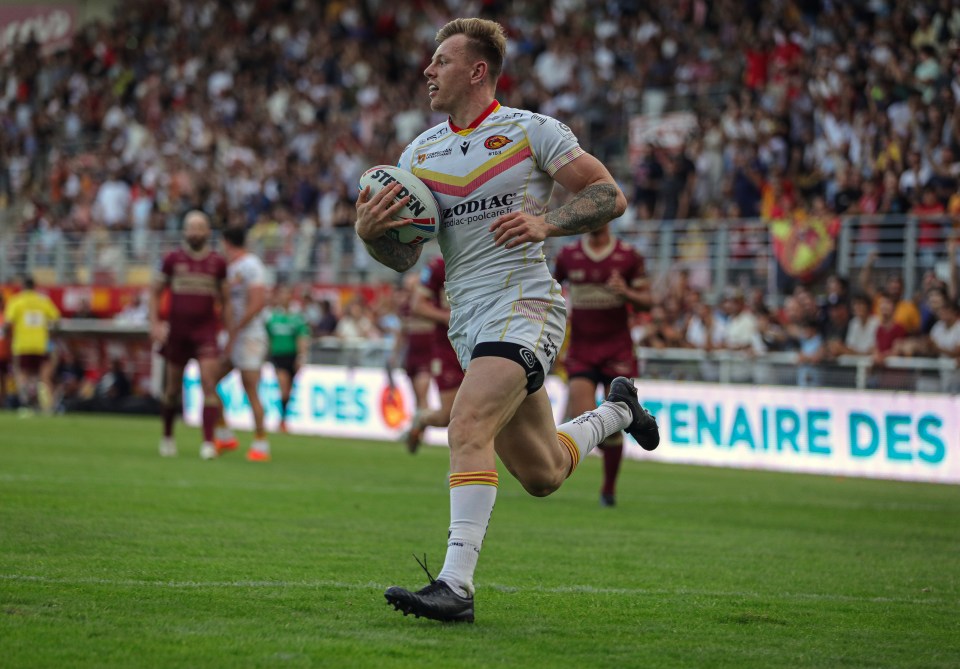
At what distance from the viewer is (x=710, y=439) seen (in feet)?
60.4

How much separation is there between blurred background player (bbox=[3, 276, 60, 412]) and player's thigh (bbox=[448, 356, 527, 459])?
21.6 metres

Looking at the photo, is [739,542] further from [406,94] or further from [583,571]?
[406,94]

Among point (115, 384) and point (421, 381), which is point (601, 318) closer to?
point (421, 381)

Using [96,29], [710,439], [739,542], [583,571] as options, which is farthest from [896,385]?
[96,29]

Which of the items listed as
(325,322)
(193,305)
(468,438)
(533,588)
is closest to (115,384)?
(325,322)

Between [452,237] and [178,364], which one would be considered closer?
[452,237]

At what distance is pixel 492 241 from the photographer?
6184mm

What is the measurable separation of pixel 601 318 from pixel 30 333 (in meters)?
17.3

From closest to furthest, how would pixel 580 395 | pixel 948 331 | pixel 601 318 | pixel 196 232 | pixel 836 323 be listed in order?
1. pixel 580 395
2. pixel 601 318
3. pixel 196 232
4. pixel 948 331
5. pixel 836 323

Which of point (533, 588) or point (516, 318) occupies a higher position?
point (516, 318)

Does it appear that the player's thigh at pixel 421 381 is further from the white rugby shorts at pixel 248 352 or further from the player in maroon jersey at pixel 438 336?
the white rugby shorts at pixel 248 352

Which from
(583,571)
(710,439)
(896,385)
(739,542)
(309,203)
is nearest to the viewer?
(583,571)

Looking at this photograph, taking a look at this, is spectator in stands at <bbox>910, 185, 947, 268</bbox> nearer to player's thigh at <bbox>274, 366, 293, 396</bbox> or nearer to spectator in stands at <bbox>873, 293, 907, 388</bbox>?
spectator in stands at <bbox>873, 293, 907, 388</bbox>

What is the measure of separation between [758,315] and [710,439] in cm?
197
